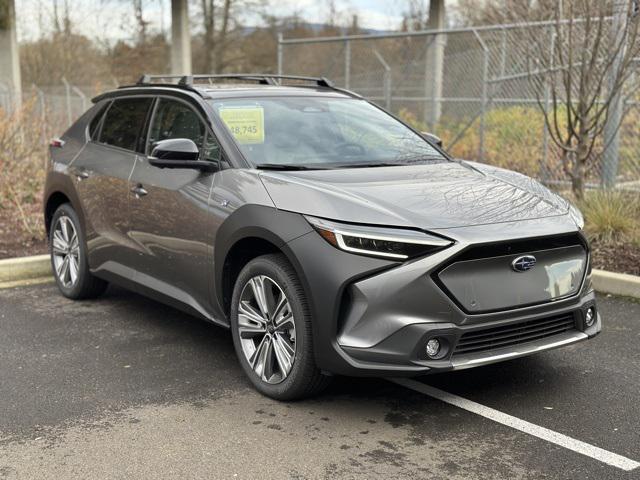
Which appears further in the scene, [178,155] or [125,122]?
[125,122]

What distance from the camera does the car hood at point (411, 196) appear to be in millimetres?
3791

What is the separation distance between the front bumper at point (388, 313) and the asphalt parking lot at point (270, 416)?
1.21 feet

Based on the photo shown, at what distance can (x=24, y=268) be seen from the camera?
711cm

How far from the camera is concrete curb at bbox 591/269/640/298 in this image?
6156 millimetres

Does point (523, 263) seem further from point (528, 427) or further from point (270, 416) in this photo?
point (270, 416)

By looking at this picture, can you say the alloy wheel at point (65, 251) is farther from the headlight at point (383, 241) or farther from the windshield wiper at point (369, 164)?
the headlight at point (383, 241)

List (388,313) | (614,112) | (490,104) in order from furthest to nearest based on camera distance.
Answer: (490,104)
(614,112)
(388,313)

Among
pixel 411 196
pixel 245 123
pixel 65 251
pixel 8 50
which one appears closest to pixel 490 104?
pixel 65 251

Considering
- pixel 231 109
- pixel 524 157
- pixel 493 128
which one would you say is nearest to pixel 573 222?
pixel 231 109

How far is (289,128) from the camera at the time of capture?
16.1 feet

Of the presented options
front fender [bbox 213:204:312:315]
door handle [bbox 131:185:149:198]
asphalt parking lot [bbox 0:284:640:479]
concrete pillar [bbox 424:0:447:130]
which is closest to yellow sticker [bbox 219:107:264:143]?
front fender [bbox 213:204:312:315]

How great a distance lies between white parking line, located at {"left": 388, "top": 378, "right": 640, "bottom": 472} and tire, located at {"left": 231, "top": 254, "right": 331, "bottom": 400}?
0.63m

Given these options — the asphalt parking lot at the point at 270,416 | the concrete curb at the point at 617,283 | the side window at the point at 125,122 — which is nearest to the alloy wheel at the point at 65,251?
the side window at the point at 125,122

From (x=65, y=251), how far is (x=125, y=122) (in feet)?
4.27
